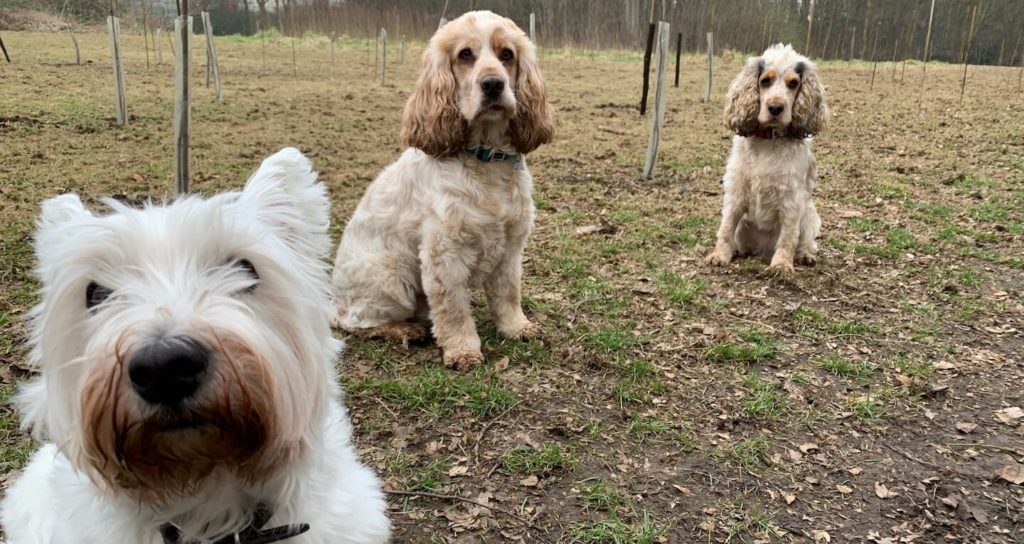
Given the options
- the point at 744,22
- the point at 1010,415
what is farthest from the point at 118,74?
the point at 744,22

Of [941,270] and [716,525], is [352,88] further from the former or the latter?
[716,525]

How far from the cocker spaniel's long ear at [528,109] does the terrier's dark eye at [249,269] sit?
9.34 feet

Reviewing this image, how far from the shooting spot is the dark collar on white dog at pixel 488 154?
441cm

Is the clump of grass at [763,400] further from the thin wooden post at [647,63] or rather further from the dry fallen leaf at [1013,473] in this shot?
the thin wooden post at [647,63]

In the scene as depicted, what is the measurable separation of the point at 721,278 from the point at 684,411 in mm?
2356

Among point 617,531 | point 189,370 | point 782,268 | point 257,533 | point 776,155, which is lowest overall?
point 617,531

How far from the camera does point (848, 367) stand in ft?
14.3

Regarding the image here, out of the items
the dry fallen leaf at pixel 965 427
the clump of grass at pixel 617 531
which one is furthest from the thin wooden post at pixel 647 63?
the clump of grass at pixel 617 531

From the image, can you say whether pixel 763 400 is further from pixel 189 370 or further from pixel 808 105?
pixel 189 370

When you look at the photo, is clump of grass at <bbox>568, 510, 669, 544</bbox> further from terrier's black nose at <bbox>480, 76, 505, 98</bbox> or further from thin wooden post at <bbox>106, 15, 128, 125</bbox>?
thin wooden post at <bbox>106, 15, 128, 125</bbox>

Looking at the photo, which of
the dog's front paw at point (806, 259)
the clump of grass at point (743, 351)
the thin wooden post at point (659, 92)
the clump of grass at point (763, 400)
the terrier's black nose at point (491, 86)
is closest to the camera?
the clump of grass at point (763, 400)

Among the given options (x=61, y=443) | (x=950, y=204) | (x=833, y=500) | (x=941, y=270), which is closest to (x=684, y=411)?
(x=833, y=500)

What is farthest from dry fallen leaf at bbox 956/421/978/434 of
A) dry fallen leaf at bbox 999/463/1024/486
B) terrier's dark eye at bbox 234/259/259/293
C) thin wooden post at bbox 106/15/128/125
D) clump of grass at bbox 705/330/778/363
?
thin wooden post at bbox 106/15/128/125

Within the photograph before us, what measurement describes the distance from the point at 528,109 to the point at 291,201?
8.69ft
